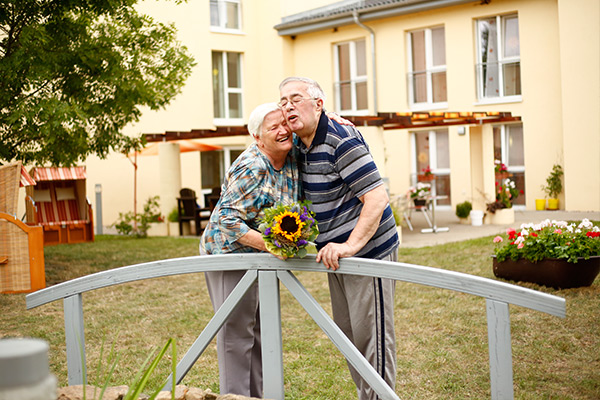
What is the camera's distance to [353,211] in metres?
3.27

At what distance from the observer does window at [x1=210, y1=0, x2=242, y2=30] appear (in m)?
21.0

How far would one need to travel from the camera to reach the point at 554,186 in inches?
664

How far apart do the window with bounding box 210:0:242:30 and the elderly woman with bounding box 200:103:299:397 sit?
60.3 ft

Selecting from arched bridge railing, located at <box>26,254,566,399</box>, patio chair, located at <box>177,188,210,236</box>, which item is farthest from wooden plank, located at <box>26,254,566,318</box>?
patio chair, located at <box>177,188,210,236</box>

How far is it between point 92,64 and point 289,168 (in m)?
6.58

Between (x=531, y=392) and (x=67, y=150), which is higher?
(x=67, y=150)

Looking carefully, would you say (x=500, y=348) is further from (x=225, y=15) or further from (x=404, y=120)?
(x=225, y=15)

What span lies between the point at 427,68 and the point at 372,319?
16.9 m

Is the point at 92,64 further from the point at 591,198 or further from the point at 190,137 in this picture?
the point at 591,198

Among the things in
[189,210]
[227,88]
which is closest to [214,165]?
[227,88]

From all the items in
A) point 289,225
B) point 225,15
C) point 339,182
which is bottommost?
point 289,225

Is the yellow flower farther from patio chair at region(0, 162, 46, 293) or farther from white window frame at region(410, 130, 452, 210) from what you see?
white window frame at region(410, 130, 452, 210)

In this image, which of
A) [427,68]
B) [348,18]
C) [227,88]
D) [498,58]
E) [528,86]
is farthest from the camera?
[227,88]

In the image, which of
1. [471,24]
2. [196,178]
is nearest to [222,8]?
[196,178]
